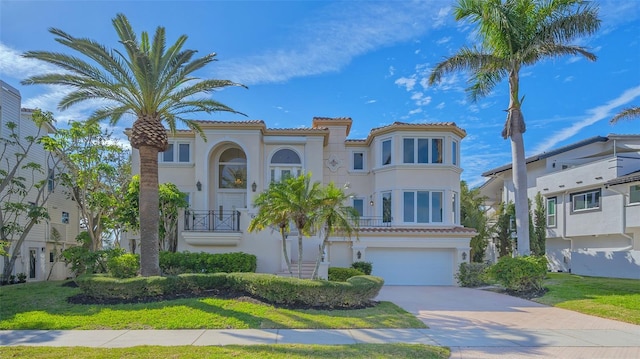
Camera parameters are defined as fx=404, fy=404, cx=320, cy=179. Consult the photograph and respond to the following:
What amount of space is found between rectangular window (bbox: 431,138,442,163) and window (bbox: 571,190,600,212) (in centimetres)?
1074

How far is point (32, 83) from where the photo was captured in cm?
1280

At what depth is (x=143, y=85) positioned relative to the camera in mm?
13125

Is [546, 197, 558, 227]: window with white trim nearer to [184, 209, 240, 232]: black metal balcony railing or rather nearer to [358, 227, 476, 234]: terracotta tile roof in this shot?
[358, 227, 476, 234]: terracotta tile roof

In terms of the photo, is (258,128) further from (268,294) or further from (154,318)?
(154,318)

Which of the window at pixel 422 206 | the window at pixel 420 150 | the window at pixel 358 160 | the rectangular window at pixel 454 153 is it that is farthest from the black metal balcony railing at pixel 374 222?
the rectangular window at pixel 454 153

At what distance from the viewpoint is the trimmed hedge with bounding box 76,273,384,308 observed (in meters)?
11.7

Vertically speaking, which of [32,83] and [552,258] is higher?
[32,83]

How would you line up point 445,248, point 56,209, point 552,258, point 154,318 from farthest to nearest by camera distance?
point 552,258 → point 56,209 → point 445,248 → point 154,318

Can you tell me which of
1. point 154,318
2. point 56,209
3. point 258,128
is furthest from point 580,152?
point 56,209

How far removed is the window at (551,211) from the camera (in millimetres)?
26917

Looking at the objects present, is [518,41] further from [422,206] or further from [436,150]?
[422,206]

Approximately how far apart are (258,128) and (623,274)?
20.7 meters

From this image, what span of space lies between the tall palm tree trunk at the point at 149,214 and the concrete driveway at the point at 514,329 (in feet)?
27.1

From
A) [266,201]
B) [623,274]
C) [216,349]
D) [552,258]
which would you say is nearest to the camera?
[216,349]
